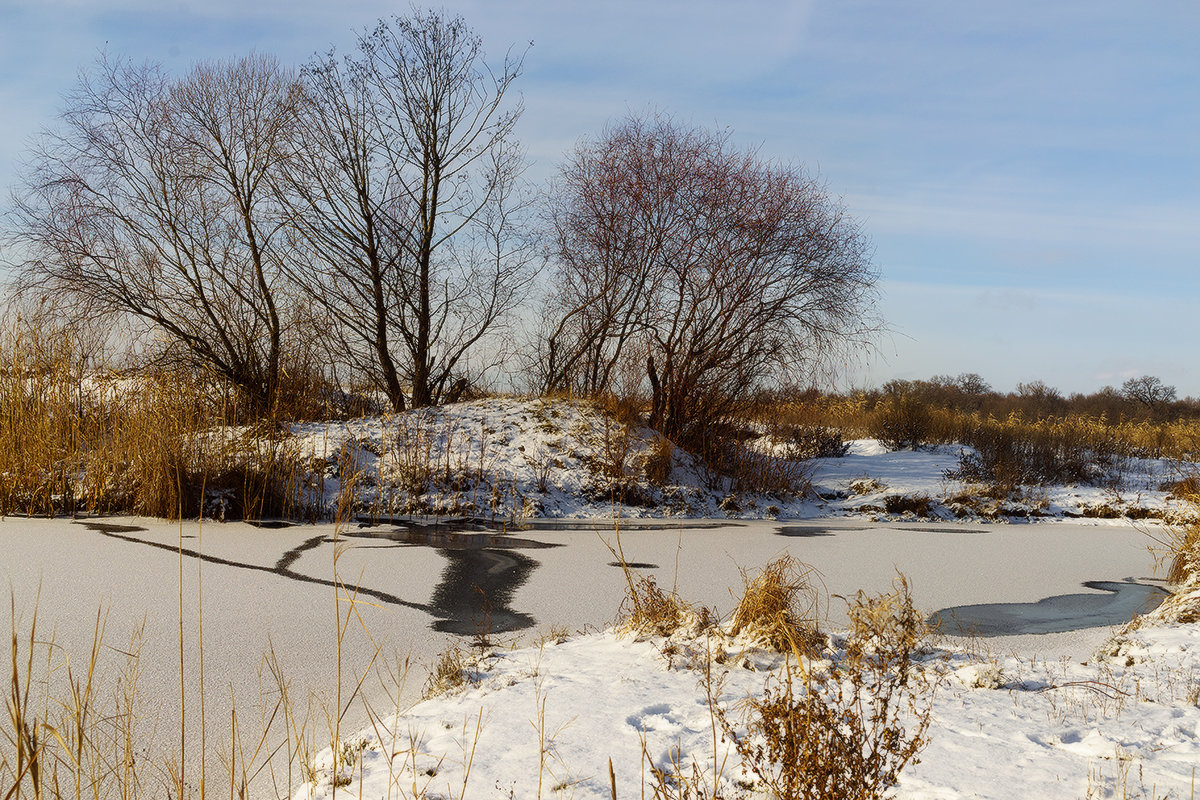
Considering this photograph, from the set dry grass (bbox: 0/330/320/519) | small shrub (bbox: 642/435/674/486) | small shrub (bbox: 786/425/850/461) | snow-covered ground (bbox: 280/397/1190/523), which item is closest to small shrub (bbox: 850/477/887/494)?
snow-covered ground (bbox: 280/397/1190/523)

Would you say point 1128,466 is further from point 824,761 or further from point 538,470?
point 824,761

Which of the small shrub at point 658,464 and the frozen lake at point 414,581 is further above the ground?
the small shrub at point 658,464

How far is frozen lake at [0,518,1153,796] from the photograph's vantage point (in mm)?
3965

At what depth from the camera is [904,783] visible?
250 centimetres

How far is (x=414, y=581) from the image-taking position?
5.77m

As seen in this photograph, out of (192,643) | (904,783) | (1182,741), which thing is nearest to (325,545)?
(192,643)

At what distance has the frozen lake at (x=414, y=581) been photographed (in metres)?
3.96

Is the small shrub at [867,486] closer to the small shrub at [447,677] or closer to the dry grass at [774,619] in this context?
the dry grass at [774,619]

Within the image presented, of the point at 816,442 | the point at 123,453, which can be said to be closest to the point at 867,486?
the point at 816,442

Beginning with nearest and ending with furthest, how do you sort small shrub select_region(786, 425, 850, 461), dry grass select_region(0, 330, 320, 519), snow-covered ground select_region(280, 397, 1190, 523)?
1. dry grass select_region(0, 330, 320, 519)
2. snow-covered ground select_region(280, 397, 1190, 523)
3. small shrub select_region(786, 425, 850, 461)

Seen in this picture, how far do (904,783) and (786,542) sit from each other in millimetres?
5602

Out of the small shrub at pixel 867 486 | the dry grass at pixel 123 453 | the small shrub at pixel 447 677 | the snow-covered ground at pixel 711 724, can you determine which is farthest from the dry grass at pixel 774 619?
the small shrub at pixel 867 486

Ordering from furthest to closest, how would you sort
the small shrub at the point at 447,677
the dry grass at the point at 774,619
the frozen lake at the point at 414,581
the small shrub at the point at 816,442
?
the small shrub at the point at 816,442 < the frozen lake at the point at 414,581 < the dry grass at the point at 774,619 < the small shrub at the point at 447,677

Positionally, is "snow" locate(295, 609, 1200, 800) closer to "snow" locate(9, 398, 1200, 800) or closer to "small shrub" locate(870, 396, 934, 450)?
"snow" locate(9, 398, 1200, 800)
